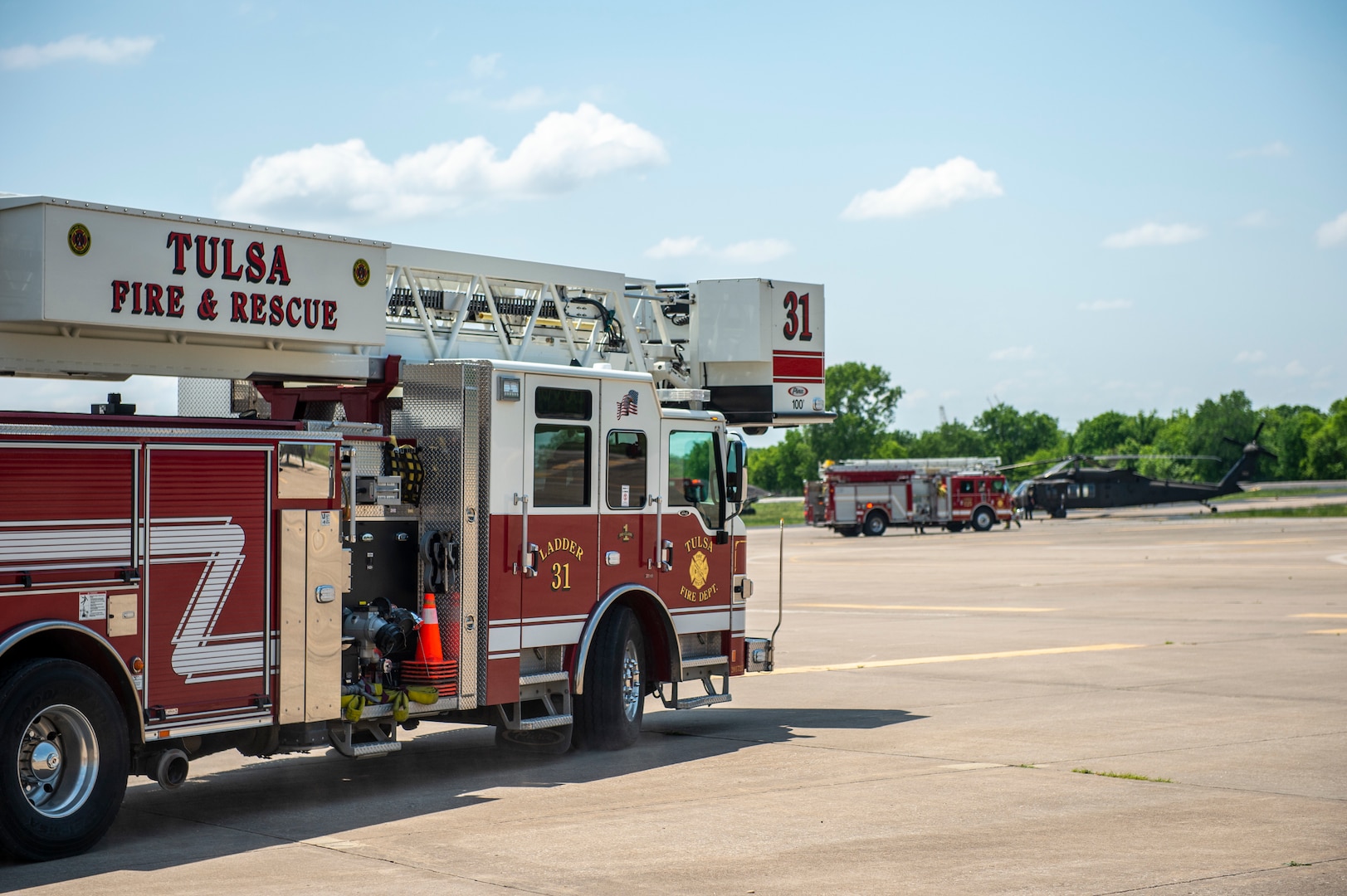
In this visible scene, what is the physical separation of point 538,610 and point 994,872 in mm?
4469

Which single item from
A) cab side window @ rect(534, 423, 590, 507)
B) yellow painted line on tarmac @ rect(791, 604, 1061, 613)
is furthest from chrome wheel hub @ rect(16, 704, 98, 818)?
yellow painted line on tarmac @ rect(791, 604, 1061, 613)

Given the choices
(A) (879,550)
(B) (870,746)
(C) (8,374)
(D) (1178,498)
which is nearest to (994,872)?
(B) (870,746)

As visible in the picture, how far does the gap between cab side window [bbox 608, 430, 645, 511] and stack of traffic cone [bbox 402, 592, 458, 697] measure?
2.06 metres

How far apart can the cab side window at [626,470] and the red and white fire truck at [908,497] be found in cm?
5219

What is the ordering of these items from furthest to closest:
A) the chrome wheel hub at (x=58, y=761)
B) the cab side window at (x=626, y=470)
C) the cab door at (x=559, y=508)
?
the cab side window at (x=626, y=470)
the cab door at (x=559, y=508)
the chrome wheel hub at (x=58, y=761)

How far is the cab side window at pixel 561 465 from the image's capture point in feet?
36.8

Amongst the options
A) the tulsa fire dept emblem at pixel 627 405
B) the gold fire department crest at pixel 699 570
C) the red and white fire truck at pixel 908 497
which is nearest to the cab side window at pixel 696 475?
the gold fire department crest at pixel 699 570

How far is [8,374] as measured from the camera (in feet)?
28.1

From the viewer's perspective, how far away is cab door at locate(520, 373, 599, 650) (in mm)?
11078

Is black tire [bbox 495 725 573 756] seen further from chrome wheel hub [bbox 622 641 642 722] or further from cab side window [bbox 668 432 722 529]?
cab side window [bbox 668 432 722 529]

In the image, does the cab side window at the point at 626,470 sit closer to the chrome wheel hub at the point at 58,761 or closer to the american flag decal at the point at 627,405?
the american flag decal at the point at 627,405

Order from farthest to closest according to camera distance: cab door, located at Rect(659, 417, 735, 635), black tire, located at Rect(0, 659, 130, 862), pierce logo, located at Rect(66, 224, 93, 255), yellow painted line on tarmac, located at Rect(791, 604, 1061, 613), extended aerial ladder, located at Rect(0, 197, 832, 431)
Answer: yellow painted line on tarmac, located at Rect(791, 604, 1061, 613) < cab door, located at Rect(659, 417, 735, 635) < extended aerial ladder, located at Rect(0, 197, 832, 431) < pierce logo, located at Rect(66, 224, 93, 255) < black tire, located at Rect(0, 659, 130, 862)

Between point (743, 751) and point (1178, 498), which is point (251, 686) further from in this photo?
point (1178, 498)

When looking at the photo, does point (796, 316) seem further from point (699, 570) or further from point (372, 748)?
point (372, 748)
